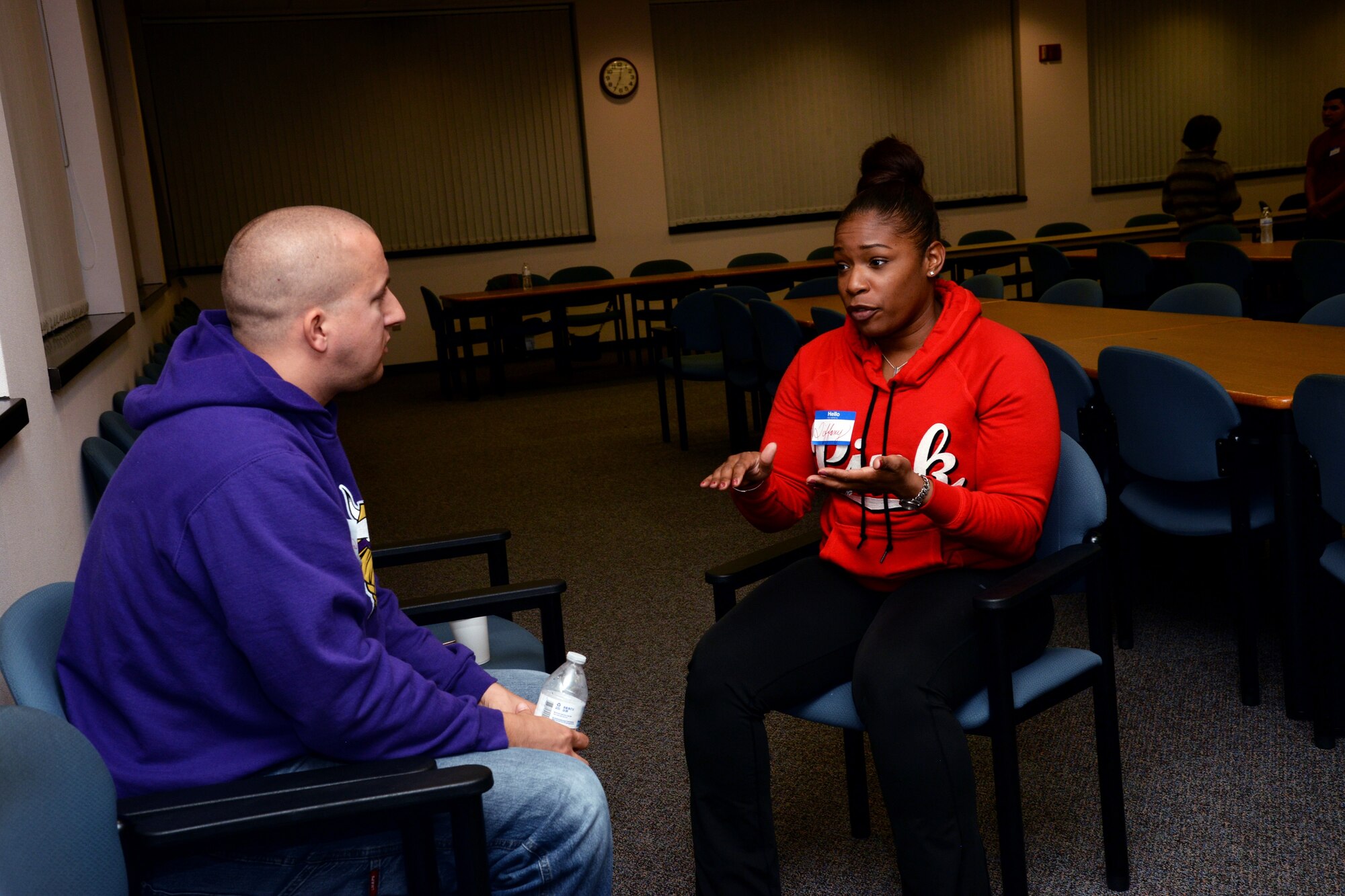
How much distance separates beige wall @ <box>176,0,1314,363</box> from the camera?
9750 millimetres

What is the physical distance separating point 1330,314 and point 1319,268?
2335 millimetres

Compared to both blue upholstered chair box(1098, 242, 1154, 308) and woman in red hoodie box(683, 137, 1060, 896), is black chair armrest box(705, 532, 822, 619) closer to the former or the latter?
woman in red hoodie box(683, 137, 1060, 896)

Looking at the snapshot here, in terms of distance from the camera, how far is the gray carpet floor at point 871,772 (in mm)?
1968

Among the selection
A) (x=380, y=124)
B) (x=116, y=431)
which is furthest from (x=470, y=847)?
(x=380, y=124)

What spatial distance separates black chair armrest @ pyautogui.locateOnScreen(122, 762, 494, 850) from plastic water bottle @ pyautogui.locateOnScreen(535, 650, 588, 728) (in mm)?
373

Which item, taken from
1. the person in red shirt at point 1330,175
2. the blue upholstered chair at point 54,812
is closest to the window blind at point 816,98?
the person in red shirt at point 1330,175

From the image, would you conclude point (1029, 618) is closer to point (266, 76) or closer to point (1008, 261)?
point (1008, 261)

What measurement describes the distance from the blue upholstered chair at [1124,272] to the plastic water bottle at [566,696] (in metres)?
5.70

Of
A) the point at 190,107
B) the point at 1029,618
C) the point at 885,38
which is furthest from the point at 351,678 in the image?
the point at 885,38

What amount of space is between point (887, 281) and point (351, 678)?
112cm

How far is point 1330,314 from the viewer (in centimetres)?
340

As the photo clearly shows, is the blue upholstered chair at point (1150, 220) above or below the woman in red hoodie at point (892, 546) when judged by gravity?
above

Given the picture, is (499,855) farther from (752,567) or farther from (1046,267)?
(1046,267)

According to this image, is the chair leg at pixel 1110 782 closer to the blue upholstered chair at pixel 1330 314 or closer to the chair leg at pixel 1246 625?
the chair leg at pixel 1246 625
